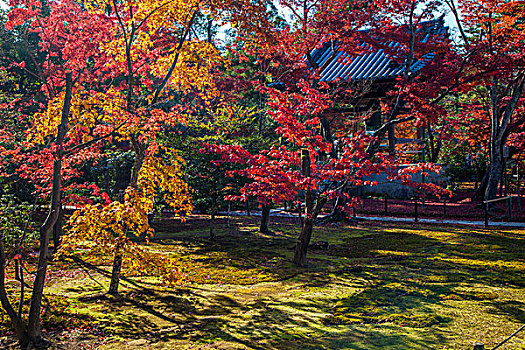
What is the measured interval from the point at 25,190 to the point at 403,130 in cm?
2631

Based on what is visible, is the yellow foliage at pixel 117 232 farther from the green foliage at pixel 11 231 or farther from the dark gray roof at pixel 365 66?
the dark gray roof at pixel 365 66

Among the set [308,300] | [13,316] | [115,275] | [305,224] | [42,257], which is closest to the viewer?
[13,316]

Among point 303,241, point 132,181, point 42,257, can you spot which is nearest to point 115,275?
point 132,181

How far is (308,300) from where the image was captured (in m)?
6.62

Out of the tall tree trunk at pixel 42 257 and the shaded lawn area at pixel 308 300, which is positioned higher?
the tall tree trunk at pixel 42 257

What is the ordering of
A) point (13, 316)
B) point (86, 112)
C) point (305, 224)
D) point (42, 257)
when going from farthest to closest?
point (305, 224), point (86, 112), point (42, 257), point (13, 316)

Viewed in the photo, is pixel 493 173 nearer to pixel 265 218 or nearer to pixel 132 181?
pixel 265 218

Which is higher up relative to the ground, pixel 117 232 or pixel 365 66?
pixel 365 66

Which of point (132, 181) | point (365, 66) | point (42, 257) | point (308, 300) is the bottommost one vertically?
point (308, 300)

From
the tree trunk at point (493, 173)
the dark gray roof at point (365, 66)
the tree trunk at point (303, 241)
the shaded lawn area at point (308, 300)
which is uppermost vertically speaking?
the dark gray roof at point (365, 66)

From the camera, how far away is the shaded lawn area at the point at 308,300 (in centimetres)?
507

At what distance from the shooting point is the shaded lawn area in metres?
5.07

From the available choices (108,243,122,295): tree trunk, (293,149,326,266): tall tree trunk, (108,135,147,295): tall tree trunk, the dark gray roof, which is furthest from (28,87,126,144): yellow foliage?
the dark gray roof

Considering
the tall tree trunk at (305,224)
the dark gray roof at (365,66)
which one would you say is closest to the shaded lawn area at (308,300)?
the tall tree trunk at (305,224)
